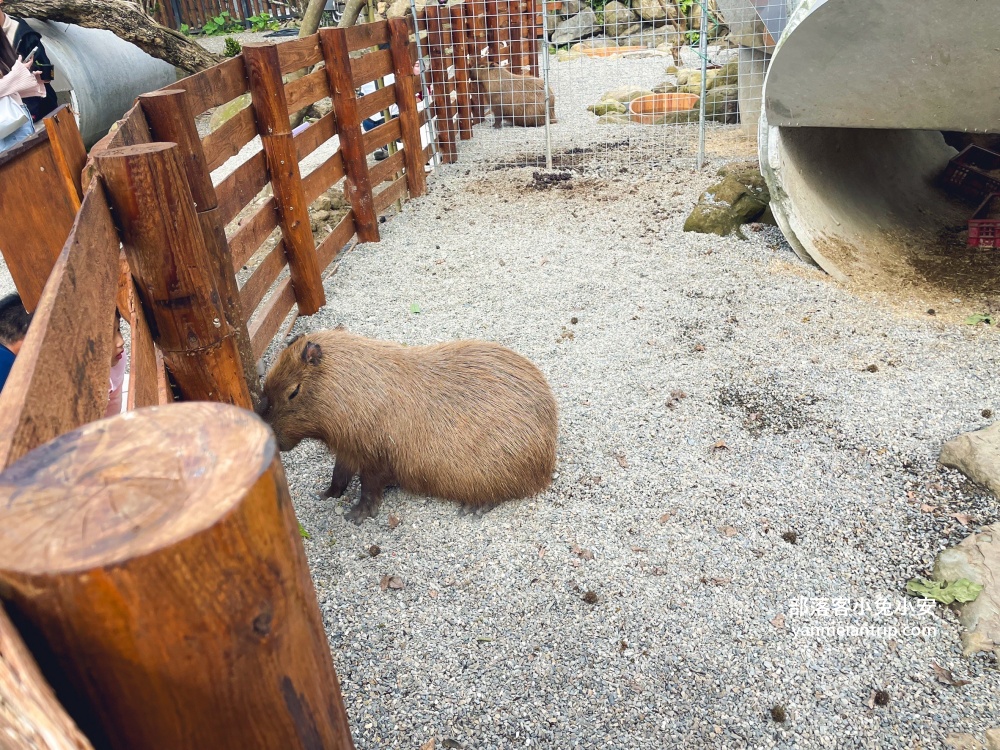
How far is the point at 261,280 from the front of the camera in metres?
4.10

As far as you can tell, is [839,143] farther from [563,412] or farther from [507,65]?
[507,65]

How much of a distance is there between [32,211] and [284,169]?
7.12ft

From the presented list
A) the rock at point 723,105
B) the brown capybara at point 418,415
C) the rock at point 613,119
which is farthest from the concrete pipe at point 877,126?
the rock at point 613,119

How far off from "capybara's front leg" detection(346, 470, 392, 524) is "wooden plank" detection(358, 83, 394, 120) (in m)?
3.51

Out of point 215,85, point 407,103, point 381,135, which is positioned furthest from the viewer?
point 407,103

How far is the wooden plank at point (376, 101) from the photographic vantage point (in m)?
5.64

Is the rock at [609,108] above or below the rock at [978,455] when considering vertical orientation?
above

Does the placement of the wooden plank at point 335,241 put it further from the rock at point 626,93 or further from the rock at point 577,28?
the rock at point 577,28

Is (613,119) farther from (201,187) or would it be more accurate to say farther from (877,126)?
(201,187)

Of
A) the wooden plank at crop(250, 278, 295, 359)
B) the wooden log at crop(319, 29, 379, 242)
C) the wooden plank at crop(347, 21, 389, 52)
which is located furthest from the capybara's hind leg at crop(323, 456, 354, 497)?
the wooden plank at crop(347, 21, 389, 52)

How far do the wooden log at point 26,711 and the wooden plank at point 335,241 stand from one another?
4.56 metres

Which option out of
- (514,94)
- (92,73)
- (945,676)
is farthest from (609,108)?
(945,676)

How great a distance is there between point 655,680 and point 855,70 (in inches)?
136

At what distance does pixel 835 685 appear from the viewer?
7.03 feet
